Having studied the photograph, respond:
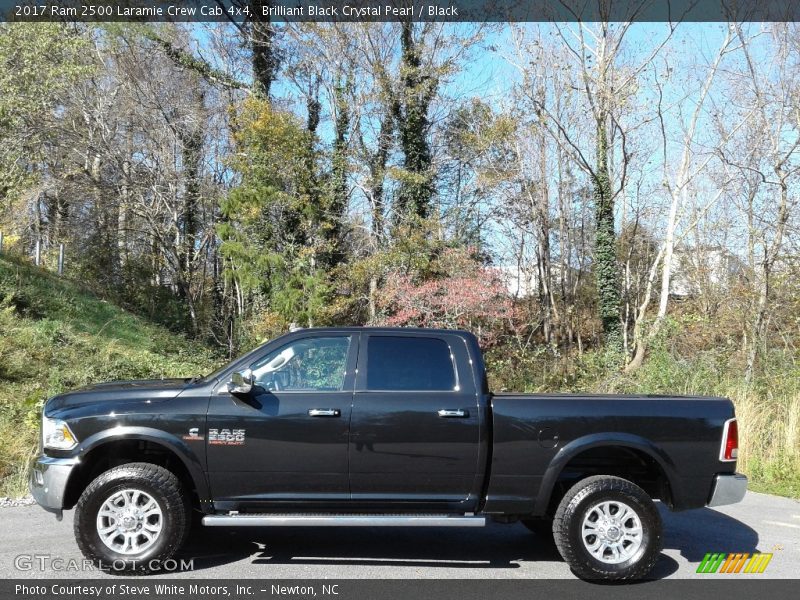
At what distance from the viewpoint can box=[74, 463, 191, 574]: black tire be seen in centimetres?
542

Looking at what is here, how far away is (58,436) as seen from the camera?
18.2ft

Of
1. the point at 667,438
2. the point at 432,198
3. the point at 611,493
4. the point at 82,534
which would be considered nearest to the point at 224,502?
the point at 82,534

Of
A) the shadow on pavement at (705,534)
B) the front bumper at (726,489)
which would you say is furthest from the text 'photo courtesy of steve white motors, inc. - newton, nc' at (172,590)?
the shadow on pavement at (705,534)

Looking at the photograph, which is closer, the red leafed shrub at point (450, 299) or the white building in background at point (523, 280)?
the red leafed shrub at point (450, 299)

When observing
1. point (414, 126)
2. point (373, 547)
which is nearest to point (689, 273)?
point (414, 126)

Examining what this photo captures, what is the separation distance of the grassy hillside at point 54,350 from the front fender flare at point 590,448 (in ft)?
20.9

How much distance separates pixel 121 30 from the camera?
74.7 feet

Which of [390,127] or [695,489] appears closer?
[695,489]

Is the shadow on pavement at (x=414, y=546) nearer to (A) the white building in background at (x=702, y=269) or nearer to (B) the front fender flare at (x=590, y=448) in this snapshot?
(B) the front fender flare at (x=590, y=448)

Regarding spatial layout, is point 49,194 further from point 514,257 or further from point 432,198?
point 514,257

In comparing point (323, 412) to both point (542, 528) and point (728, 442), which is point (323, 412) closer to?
point (542, 528)

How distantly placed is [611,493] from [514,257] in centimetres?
2120

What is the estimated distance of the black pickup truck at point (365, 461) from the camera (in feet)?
18.0

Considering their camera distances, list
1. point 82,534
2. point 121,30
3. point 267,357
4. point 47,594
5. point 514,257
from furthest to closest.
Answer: point 514,257
point 121,30
point 267,357
point 82,534
point 47,594
